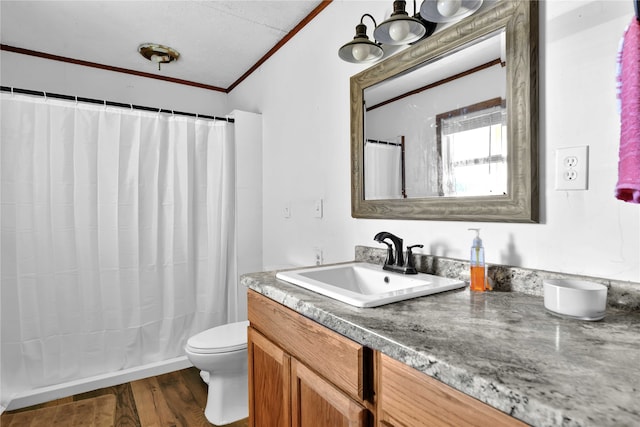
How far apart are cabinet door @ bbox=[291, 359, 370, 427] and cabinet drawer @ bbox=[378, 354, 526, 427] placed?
88mm

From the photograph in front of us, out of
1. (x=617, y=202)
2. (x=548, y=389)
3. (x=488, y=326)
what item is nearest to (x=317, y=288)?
(x=488, y=326)

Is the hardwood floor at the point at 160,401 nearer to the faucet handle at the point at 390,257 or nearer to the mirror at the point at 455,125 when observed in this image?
the faucet handle at the point at 390,257

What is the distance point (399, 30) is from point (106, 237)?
2.08m

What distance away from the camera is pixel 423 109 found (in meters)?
1.37

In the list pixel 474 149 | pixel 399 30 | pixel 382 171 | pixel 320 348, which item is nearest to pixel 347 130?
pixel 382 171

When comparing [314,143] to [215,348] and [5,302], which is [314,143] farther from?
[5,302]

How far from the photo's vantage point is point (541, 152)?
1017 millimetres

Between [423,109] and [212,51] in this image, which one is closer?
[423,109]

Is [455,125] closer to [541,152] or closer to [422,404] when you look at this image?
[541,152]

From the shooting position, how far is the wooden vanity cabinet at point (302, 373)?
82 centimetres

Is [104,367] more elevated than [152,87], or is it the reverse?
[152,87]

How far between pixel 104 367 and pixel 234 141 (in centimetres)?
175

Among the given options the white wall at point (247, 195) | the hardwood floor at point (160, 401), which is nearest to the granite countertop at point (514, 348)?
the hardwood floor at point (160, 401)

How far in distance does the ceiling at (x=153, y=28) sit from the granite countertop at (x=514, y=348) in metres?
1.72
